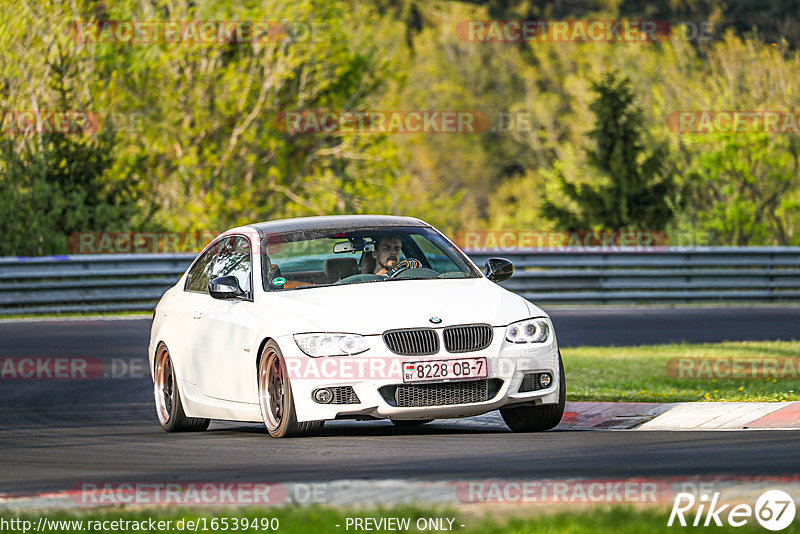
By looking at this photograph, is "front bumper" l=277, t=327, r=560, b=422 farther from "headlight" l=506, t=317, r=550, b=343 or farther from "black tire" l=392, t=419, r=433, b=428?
"black tire" l=392, t=419, r=433, b=428

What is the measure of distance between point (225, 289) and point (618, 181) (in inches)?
1275

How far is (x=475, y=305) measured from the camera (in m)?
10.0

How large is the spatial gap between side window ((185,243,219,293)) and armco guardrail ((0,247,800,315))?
12.9m

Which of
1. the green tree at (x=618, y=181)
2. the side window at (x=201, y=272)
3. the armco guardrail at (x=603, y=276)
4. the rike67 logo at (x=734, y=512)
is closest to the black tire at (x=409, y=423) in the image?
the side window at (x=201, y=272)

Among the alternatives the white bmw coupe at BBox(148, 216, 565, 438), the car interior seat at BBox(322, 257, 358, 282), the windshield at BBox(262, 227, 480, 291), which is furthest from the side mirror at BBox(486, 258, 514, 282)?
the car interior seat at BBox(322, 257, 358, 282)

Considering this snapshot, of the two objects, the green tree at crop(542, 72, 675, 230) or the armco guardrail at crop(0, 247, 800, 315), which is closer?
the armco guardrail at crop(0, 247, 800, 315)

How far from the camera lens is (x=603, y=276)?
27.6m

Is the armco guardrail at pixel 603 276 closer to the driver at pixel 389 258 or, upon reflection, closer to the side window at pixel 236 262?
the side window at pixel 236 262

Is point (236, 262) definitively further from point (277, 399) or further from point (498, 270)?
point (498, 270)

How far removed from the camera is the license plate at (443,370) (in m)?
9.69

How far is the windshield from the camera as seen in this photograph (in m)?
10.9

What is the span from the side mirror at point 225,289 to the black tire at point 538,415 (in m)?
2.06

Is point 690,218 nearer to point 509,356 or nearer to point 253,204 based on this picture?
point 253,204

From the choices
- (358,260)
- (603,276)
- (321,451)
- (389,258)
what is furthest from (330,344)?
(603,276)
